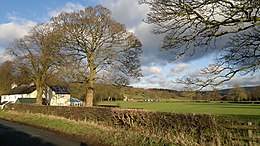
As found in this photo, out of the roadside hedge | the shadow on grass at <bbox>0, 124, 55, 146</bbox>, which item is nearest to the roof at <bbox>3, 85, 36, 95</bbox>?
the roadside hedge

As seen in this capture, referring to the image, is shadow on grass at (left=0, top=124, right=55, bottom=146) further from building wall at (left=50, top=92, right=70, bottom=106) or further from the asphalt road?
building wall at (left=50, top=92, right=70, bottom=106)

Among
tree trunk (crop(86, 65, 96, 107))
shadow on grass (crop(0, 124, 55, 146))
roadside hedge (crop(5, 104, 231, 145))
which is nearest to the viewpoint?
roadside hedge (crop(5, 104, 231, 145))

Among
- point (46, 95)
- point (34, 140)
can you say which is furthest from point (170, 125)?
point (46, 95)

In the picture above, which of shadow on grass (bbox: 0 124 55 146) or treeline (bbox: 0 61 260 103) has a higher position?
treeline (bbox: 0 61 260 103)

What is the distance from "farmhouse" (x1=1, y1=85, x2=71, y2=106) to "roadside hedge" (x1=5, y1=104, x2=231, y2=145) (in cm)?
4660

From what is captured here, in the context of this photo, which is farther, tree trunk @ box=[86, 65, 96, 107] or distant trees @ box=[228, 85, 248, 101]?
tree trunk @ box=[86, 65, 96, 107]

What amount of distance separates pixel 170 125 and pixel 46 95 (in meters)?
59.2

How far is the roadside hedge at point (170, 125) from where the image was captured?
1023 centimetres

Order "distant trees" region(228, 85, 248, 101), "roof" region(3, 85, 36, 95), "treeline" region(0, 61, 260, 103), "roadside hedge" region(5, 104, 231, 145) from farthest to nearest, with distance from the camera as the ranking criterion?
"roof" region(3, 85, 36, 95) < "distant trees" region(228, 85, 248, 101) < "treeline" region(0, 61, 260, 103) < "roadside hedge" region(5, 104, 231, 145)

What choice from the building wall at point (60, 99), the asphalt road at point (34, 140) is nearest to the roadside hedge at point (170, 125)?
the asphalt road at point (34, 140)

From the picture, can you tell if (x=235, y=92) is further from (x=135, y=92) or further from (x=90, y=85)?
(x=135, y=92)

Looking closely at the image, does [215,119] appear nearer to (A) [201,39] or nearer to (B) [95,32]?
(A) [201,39]

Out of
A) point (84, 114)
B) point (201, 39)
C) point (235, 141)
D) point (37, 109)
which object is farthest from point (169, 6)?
point (37, 109)

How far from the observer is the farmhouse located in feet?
218
